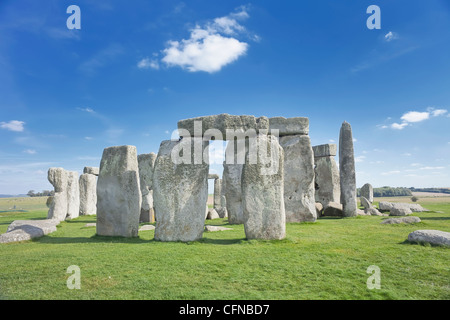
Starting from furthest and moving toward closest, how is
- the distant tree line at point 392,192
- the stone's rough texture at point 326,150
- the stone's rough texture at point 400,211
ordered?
1. the distant tree line at point 392,192
2. the stone's rough texture at point 326,150
3. the stone's rough texture at point 400,211

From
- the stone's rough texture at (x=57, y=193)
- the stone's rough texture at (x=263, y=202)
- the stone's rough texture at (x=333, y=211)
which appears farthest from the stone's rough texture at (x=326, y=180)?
the stone's rough texture at (x=57, y=193)

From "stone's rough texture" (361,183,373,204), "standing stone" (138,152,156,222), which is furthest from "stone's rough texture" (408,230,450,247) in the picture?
"stone's rough texture" (361,183,373,204)

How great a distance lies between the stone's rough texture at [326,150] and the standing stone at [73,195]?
13913 millimetres

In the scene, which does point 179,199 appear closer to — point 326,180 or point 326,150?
point 326,180

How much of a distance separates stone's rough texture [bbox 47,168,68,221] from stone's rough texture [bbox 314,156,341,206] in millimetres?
13293

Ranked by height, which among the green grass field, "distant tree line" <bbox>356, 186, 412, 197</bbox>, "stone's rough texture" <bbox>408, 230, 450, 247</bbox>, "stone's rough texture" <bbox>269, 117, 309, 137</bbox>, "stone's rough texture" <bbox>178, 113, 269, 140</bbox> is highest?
"stone's rough texture" <bbox>269, 117, 309, 137</bbox>

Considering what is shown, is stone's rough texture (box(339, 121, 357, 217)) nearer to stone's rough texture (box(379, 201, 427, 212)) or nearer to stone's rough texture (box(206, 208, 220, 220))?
stone's rough texture (box(379, 201, 427, 212))

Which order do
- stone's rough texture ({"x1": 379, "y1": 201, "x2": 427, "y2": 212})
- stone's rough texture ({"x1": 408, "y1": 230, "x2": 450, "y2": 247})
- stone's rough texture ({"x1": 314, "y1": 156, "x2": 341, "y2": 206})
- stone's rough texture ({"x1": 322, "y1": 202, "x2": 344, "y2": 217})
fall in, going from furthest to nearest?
stone's rough texture ({"x1": 314, "y1": 156, "x2": 341, "y2": 206}) < stone's rough texture ({"x1": 379, "y1": 201, "x2": 427, "y2": 212}) < stone's rough texture ({"x1": 322, "y1": 202, "x2": 344, "y2": 217}) < stone's rough texture ({"x1": 408, "y1": 230, "x2": 450, "y2": 247})

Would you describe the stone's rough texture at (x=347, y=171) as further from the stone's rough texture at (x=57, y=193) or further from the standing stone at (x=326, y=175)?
the stone's rough texture at (x=57, y=193)

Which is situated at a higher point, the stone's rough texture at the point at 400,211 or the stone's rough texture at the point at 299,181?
the stone's rough texture at the point at 299,181

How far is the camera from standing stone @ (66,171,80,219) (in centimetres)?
1568

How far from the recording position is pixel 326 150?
A: 16.8 meters

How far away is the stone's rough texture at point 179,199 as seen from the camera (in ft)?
23.8

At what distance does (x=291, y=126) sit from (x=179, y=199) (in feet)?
22.8
